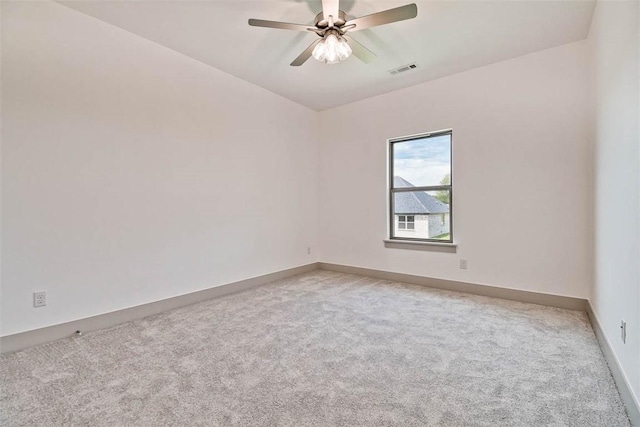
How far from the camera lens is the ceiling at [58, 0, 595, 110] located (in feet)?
8.13

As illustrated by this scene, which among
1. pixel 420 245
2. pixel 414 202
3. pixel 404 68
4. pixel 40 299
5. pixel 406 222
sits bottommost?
pixel 40 299

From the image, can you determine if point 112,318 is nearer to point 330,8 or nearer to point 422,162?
point 330,8

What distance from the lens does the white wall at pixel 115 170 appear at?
90.0 inches

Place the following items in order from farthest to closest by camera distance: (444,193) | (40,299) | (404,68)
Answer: (444,193) < (404,68) < (40,299)

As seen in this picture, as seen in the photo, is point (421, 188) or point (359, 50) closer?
point (359, 50)

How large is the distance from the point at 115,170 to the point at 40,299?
3.91 ft

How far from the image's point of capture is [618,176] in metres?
1.87

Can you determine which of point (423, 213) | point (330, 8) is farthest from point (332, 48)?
point (423, 213)

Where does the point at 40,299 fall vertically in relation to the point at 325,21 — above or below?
below

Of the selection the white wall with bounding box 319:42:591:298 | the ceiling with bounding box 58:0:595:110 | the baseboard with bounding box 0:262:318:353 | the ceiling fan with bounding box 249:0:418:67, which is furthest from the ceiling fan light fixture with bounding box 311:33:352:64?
the baseboard with bounding box 0:262:318:353

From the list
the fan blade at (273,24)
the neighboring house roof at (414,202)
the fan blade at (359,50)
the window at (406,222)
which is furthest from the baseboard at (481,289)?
the fan blade at (273,24)

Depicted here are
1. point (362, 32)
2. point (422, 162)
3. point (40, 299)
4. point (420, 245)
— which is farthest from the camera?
point (422, 162)

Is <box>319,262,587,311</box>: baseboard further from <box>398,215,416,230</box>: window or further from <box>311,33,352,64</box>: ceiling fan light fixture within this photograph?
<box>311,33,352,64</box>: ceiling fan light fixture

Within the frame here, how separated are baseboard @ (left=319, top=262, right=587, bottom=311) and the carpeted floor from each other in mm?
145
